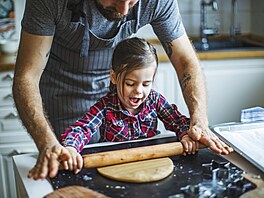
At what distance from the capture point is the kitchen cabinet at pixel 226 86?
7.88 feet

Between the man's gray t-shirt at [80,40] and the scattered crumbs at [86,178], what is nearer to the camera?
→ the scattered crumbs at [86,178]

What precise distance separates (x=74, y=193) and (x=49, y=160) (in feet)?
0.40

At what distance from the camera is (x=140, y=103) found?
1.30 meters

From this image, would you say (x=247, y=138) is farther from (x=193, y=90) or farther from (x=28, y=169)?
(x=28, y=169)

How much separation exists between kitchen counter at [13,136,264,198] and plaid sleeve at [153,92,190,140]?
0.17 m

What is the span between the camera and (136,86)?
124cm

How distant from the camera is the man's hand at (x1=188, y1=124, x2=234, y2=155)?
114cm

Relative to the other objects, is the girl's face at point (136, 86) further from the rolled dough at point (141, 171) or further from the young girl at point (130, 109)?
the rolled dough at point (141, 171)

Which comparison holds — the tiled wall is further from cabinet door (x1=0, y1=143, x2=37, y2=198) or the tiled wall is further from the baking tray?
the baking tray

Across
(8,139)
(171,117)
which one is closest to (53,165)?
(171,117)

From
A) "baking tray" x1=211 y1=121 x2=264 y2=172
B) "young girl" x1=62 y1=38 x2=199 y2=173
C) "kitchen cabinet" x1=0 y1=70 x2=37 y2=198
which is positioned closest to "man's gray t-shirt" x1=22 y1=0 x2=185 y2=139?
"young girl" x1=62 y1=38 x2=199 y2=173

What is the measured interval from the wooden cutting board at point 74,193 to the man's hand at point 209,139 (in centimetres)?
35

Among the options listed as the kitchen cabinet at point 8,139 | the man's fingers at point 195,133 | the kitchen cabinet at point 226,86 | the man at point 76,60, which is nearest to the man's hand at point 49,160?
the man at point 76,60

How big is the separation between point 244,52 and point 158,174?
60.9 inches
